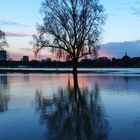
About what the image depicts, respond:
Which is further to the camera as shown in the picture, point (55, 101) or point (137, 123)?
point (55, 101)

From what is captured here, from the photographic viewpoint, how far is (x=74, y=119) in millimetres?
12039

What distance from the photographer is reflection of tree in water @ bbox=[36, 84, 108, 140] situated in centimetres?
955

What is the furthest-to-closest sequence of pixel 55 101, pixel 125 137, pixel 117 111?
pixel 55 101, pixel 117 111, pixel 125 137

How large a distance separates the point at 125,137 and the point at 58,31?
38038mm

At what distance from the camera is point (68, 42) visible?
155 feet

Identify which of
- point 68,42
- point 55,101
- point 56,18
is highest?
point 56,18

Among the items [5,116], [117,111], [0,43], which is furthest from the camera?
[0,43]

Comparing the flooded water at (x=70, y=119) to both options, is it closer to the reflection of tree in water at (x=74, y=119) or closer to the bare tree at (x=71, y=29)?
the reflection of tree in water at (x=74, y=119)

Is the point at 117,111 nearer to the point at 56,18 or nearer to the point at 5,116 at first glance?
the point at 5,116

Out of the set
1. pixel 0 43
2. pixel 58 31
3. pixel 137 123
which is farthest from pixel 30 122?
pixel 0 43

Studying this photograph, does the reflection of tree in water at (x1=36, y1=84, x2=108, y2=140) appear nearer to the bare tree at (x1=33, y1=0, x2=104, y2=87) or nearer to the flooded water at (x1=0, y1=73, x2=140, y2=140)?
the flooded water at (x1=0, y1=73, x2=140, y2=140)

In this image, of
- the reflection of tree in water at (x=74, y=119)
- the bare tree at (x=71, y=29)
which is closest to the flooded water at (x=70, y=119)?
the reflection of tree in water at (x=74, y=119)

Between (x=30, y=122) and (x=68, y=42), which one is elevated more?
(x=68, y=42)

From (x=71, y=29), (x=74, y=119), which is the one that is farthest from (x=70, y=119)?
(x=71, y=29)
